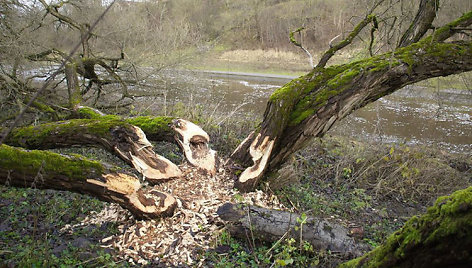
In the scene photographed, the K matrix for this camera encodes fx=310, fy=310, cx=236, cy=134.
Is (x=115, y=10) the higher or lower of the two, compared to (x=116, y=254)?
higher

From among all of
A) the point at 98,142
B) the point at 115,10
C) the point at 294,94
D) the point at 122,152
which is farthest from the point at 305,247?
the point at 115,10

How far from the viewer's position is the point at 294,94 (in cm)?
419

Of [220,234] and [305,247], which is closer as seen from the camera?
[305,247]

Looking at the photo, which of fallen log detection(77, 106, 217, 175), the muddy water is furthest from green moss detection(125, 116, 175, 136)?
the muddy water

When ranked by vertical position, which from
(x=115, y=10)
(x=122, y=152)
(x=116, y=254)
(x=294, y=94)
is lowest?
(x=116, y=254)

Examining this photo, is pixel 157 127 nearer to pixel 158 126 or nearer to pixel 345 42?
pixel 158 126

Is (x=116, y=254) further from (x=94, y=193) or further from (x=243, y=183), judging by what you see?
(x=243, y=183)

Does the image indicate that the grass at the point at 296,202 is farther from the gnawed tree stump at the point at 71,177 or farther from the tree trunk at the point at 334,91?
the tree trunk at the point at 334,91

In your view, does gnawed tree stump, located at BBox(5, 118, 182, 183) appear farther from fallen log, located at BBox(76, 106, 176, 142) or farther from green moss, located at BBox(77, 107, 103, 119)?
green moss, located at BBox(77, 107, 103, 119)

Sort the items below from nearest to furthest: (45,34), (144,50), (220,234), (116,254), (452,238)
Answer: (452,238) → (116,254) → (220,234) → (45,34) → (144,50)

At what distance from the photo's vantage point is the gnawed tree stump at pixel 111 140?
384cm

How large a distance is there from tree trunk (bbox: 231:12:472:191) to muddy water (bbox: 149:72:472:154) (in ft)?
7.73

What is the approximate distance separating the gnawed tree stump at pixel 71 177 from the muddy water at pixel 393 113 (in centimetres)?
357

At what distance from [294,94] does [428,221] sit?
2934 millimetres
